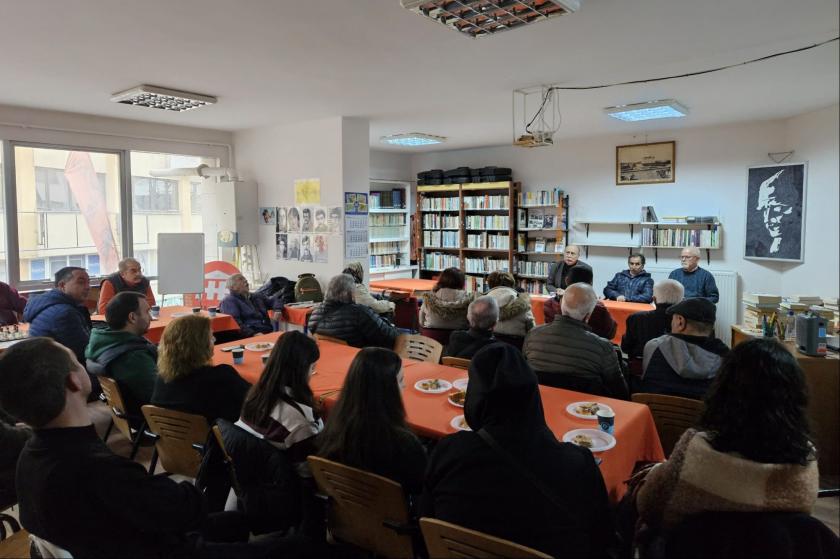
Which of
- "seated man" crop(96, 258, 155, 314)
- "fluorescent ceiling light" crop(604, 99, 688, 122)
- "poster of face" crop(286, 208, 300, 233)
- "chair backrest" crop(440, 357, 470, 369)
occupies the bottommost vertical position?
"chair backrest" crop(440, 357, 470, 369)

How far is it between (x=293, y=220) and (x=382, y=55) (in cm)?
336

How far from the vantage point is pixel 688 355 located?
2.78m

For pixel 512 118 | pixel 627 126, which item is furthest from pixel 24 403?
pixel 627 126

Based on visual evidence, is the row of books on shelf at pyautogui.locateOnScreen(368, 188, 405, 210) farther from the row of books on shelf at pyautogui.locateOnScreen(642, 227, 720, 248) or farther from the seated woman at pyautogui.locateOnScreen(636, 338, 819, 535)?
the seated woman at pyautogui.locateOnScreen(636, 338, 819, 535)

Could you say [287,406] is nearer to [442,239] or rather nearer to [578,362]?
[578,362]

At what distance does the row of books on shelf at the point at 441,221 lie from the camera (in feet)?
30.0

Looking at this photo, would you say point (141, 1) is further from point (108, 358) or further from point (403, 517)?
point (403, 517)

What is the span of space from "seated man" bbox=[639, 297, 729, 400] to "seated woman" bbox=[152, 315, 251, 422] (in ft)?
7.06

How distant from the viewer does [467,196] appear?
8.92 meters

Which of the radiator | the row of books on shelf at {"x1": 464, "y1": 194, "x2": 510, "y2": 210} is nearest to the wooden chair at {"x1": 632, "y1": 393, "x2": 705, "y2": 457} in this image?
the radiator

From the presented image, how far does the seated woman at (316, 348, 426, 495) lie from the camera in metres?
1.94

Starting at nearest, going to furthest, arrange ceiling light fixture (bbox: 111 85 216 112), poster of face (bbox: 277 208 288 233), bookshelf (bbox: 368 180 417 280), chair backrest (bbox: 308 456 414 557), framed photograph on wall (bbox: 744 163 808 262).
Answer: chair backrest (bbox: 308 456 414 557) → ceiling light fixture (bbox: 111 85 216 112) → framed photograph on wall (bbox: 744 163 808 262) → poster of face (bbox: 277 208 288 233) → bookshelf (bbox: 368 180 417 280)

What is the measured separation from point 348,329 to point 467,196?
17.1 ft

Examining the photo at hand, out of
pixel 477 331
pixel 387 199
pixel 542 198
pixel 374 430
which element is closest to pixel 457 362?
pixel 477 331
